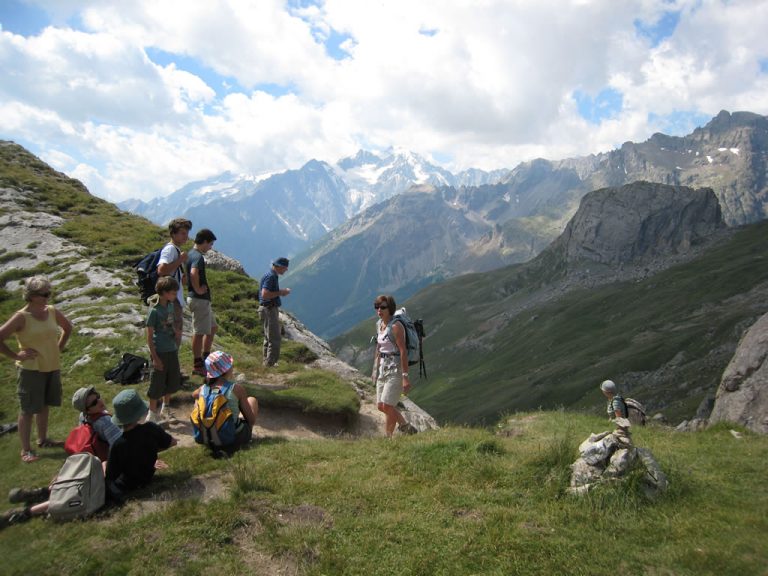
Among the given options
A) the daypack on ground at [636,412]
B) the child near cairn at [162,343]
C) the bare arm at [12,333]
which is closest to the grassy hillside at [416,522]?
the child near cairn at [162,343]

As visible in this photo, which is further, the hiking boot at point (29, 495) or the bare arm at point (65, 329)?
the bare arm at point (65, 329)

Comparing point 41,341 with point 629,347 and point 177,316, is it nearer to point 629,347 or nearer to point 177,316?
point 177,316

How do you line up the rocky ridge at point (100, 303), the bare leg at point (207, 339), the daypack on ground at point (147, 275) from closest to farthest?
the daypack on ground at point (147, 275) < the bare leg at point (207, 339) < the rocky ridge at point (100, 303)

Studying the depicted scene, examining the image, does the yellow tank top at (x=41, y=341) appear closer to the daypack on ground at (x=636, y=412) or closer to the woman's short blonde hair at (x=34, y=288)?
the woman's short blonde hair at (x=34, y=288)

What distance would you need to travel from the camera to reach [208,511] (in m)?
8.30

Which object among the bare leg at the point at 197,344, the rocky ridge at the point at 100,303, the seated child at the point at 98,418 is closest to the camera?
the seated child at the point at 98,418

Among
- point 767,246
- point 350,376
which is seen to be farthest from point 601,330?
point 350,376

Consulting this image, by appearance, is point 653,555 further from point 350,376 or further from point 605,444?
point 350,376

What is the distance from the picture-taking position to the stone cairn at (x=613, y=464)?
8.70m

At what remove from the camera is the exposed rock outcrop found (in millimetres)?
18266

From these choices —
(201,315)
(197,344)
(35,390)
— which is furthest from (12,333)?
(197,344)

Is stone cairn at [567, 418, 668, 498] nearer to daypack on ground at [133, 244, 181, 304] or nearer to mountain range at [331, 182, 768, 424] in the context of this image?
daypack on ground at [133, 244, 181, 304]

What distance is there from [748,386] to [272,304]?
19271 mm

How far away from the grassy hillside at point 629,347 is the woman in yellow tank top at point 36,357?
45584 millimetres
